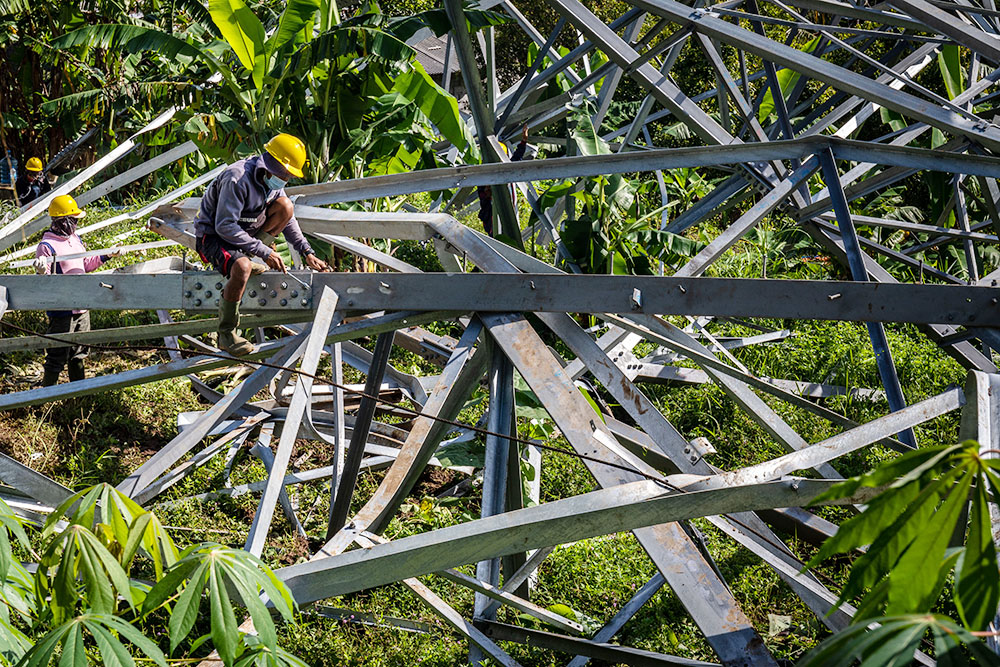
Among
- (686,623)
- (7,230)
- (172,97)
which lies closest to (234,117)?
(172,97)

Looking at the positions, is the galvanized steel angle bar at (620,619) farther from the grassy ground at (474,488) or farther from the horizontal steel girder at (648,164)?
the horizontal steel girder at (648,164)

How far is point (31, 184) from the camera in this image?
10.5 metres

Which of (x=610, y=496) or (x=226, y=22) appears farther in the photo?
(x=226, y=22)

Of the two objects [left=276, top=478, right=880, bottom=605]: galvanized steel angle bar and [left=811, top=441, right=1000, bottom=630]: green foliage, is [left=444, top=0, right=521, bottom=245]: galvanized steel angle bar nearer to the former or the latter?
[left=276, top=478, right=880, bottom=605]: galvanized steel angle bar

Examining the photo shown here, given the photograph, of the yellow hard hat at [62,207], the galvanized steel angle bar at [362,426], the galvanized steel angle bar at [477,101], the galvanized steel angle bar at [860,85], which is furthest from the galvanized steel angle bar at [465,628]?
the yellow hard hat at [62,207]

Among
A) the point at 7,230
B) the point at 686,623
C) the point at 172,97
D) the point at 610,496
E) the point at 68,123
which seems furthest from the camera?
the point at 68,123

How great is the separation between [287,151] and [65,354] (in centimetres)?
370

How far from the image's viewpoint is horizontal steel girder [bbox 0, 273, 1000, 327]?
3443mm

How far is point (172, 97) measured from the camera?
8.87m

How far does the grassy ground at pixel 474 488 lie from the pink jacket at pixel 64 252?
1015 mm

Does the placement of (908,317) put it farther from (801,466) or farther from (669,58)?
(669,58)

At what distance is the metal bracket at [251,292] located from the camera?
3949mm

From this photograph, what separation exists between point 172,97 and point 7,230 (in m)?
2.15

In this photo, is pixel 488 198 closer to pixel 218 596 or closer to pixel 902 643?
pixel 218 596
